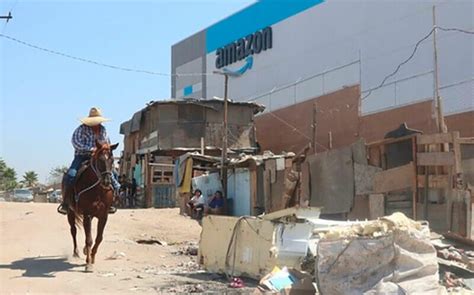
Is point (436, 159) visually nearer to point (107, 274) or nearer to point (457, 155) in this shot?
point (457, 155)

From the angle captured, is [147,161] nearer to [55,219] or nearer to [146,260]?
[55,219]

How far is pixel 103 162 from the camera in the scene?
444 inches

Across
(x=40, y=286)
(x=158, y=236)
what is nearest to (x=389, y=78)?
(x=158, y=236)

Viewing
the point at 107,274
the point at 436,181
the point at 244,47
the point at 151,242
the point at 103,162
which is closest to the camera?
the point at 107,274

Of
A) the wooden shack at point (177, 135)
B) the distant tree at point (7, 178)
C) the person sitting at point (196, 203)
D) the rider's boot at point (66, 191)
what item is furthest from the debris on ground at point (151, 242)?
the distant tree at point (7, 178)

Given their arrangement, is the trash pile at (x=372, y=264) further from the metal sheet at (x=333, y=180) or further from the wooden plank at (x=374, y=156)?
the metal sheet at (x=333, y=180)

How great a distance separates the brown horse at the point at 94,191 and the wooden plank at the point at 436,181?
6014mm

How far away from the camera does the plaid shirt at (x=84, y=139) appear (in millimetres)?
11891

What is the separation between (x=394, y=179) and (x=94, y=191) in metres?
6.17

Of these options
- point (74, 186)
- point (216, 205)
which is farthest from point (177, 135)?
point (74, 186)

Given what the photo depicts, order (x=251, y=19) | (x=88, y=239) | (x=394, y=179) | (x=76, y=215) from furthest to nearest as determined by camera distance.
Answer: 1. (x=251, y=19)
2. (x=394, y=179)
3. (x=76, y=215)
4. (x=88, y=239)

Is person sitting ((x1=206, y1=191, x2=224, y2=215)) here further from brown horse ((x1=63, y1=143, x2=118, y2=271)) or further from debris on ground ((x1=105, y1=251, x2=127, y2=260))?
brown horse ((x1=63, y1=143, x2=118, y2=271))

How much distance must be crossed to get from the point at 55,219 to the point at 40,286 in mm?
9554

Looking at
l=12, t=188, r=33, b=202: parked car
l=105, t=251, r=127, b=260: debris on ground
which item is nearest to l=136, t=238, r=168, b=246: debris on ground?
l=105, t=251, r=127, b=260: debris on ground
